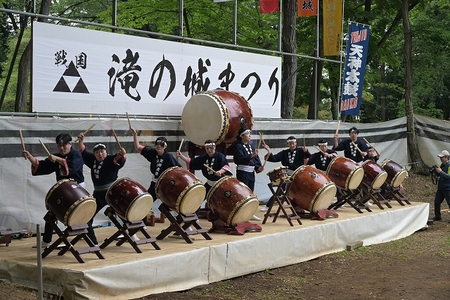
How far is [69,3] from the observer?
19844mm

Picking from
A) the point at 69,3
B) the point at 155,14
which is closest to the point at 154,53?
the point at 155,14

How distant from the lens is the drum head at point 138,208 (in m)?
7.08

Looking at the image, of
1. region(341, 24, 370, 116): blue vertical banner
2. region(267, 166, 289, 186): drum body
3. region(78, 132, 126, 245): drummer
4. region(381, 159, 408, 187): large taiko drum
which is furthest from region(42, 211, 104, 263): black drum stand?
region(341, 24, 370, 116): blue vertical banner

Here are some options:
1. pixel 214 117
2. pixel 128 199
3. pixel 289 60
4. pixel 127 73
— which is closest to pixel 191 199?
pixel 128 199

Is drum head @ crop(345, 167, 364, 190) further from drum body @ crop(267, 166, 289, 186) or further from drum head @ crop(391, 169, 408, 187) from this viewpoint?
drum body @ crop(267, 166, 289, 186)

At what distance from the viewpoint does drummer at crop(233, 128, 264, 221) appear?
9.66 meters

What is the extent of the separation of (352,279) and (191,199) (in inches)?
88.9

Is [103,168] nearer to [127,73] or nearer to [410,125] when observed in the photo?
[127,73]

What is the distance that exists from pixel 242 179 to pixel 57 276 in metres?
4.14

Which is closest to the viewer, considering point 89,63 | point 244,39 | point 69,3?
point 89,63

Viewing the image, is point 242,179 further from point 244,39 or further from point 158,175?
point 244,39

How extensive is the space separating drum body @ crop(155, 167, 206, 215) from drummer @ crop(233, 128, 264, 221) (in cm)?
185

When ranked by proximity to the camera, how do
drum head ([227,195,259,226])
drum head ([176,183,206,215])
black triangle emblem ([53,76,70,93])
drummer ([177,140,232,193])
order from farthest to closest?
drummer ([177,140,232,193])
black triangle emblem ([53,76,70,93])
drum head ([227,195,259,226])
drum head ([176,183,206,215])

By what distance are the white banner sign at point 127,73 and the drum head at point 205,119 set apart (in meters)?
0.37
